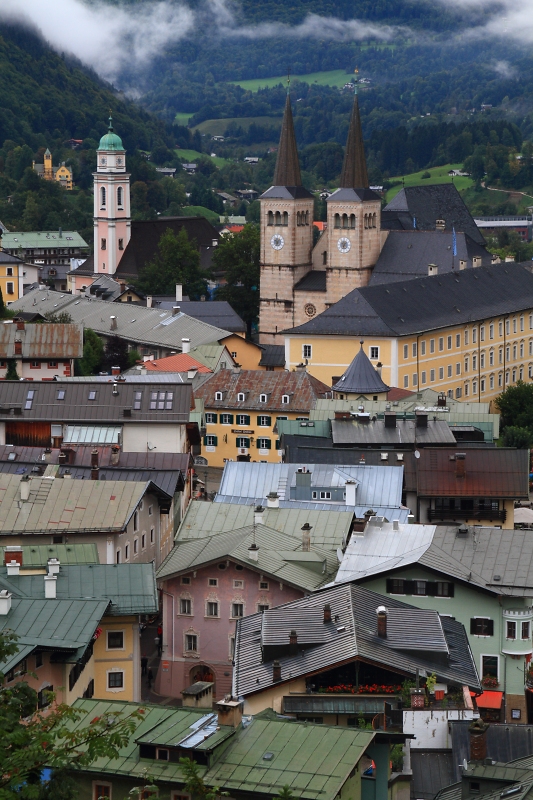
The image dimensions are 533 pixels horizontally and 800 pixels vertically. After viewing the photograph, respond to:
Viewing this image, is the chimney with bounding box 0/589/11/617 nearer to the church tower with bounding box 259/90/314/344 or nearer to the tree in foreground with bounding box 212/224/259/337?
the church tower with bounding box 259/90/314/344

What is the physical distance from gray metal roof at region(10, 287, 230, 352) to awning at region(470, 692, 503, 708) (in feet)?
213

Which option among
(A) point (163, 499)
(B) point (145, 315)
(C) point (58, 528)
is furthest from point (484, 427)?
(B) point (145, 315)

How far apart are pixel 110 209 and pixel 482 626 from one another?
124 metres

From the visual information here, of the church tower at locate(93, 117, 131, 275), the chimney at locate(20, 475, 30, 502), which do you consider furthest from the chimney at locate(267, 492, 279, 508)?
the church tower at locate(93, 117, 131, 275)

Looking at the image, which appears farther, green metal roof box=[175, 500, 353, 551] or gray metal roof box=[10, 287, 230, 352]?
gray metal roof box=[10, 287, 230, 352]

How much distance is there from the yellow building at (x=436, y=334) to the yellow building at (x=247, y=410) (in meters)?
18.0

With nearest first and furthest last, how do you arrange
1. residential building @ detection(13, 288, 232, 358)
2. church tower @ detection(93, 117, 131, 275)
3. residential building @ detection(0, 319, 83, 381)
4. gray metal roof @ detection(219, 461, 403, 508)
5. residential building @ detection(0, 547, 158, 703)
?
1. residential building @ detection(0, 547, 158, 703)
2. gray metal roof @ detection(219, 461, 403, 508)
3. residential building @ detection(0, 319, 83, 381)
4. residential building @ detection(13, 288, 232, 358)
5. church tower @ detection(93, 117, 131, 275)

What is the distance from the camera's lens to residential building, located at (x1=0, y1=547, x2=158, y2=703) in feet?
134

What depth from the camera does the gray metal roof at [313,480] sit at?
63406 millimetres

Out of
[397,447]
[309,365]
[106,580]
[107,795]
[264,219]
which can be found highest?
[264,219]

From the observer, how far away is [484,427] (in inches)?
3071

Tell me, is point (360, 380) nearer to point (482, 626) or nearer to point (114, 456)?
point (114, 456)

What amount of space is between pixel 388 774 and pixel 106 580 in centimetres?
1227

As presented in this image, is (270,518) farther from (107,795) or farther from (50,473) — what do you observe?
(107,795)
